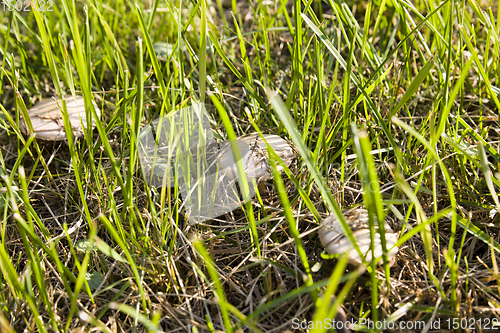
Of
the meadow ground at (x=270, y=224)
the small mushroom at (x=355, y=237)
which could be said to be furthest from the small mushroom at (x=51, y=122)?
the small mushroom at (x=355, y=237)

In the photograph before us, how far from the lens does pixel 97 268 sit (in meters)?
1.00

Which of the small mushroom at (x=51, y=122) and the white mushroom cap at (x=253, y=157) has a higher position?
the small mushroom at (x=51, y=122)

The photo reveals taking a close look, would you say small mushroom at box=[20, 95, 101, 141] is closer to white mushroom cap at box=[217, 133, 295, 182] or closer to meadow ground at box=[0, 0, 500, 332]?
meadow ground at box=[0, 0, 500, 332]

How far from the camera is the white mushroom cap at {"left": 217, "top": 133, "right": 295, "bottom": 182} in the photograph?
107 centimetres

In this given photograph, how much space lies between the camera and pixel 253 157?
1092 millimetres

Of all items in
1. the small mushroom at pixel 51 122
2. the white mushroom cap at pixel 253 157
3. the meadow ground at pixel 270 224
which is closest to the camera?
the meadow ground at pixel 270 224

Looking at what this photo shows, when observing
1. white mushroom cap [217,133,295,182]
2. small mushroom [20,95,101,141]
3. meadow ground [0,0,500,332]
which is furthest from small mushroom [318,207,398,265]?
small mushroom [20,95,101,141]

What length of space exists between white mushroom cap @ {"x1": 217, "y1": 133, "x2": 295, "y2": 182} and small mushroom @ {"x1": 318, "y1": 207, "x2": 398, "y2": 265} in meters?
0.25

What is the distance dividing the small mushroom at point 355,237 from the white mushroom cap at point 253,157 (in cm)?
25

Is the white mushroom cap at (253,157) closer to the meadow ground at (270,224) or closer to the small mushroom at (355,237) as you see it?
the meadow ground at (270,224)

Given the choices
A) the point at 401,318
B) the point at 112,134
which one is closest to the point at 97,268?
the point at 112,134

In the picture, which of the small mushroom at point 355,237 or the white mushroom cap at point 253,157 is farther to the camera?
the white mushroom cap at point 253,157

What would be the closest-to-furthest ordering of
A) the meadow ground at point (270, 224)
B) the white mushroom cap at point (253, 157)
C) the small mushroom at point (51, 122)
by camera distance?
the meadow ground at point (270, 224) < the white mushroom cap at point (253, 157) < the small mushroom at point (51, 122)

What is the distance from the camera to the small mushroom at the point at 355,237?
0.84 m
